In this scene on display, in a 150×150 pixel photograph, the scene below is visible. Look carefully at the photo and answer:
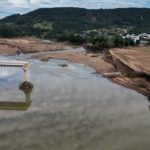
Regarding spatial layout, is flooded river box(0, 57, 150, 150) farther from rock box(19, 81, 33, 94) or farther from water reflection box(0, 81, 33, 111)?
rock box(19, 81, 33, 94)

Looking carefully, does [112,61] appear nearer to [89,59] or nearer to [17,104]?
[89,59]

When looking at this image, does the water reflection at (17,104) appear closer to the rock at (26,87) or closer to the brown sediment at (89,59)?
the rock at (26,87)

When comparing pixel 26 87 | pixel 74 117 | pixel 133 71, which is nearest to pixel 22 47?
pixel 133 71

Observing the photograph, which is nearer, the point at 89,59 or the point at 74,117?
the point at 74,117

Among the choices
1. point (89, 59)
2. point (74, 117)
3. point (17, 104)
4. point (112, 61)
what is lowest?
point (89, 59)

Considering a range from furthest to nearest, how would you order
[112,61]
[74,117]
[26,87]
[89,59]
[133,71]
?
[89,59] < [112,61] < [133,71] < [26,87] < [74,117]

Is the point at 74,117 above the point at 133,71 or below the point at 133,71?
below

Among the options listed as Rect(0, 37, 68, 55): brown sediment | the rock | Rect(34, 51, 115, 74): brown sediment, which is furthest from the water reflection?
Rect(0, 37, 68, 55): brown sediment

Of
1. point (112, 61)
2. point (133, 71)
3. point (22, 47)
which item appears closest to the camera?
point (133, 71)
